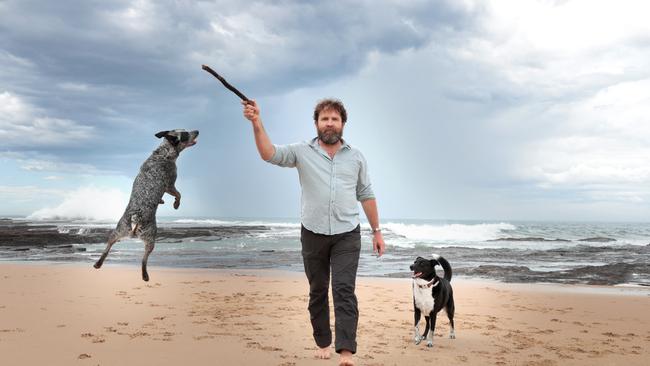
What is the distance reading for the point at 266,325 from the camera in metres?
7.86

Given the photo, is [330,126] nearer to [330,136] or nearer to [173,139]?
[330,136]

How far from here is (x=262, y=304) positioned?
10.0m

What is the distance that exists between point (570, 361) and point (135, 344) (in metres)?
5.13

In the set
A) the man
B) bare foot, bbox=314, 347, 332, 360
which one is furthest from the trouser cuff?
bare foot, bbox=314, 347, 332, 360

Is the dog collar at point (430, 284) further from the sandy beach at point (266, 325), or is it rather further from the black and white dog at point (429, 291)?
the sandy beach at point (266, 325)

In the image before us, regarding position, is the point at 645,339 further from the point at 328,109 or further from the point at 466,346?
the point at 328,109

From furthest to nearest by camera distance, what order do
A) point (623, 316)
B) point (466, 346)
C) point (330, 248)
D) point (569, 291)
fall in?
point (569, 291)
point (623, 316)
point (466, 346)
point (330, 248)

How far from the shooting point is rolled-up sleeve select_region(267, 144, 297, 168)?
4381 mm

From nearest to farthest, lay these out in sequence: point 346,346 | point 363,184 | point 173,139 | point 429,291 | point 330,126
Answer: point 173,139, point 330,126, point 346,346, point 363,184, point 429,291

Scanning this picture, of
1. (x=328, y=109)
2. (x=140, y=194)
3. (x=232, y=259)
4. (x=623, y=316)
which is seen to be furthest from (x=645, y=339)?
(x=232, y=259)

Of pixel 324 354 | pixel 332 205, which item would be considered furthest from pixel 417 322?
pixel 332 205

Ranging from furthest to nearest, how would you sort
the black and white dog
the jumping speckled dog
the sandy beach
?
the black and white dog → the sandy beach → the jumping speckled dog

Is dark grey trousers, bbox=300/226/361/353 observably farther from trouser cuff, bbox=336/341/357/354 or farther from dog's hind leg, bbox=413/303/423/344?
dog's hind leg, bbox=413/303/423/344

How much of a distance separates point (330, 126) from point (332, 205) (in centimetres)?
64
